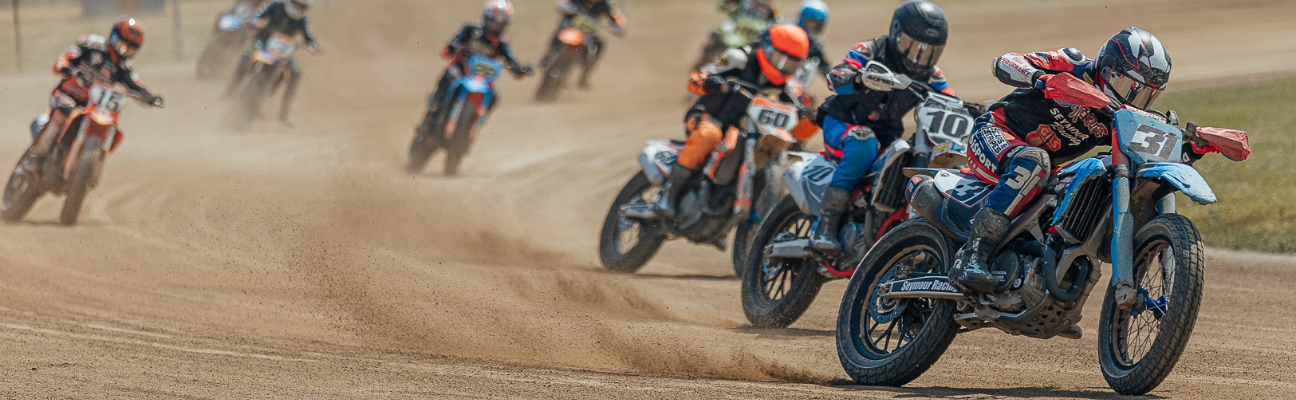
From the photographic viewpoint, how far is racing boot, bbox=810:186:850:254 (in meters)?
7.83

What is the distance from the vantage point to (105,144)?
11.7 m

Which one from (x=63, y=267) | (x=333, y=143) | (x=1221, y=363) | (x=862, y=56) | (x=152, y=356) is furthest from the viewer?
Answer: (x=333, y=143)

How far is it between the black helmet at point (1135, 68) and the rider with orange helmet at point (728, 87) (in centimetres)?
418

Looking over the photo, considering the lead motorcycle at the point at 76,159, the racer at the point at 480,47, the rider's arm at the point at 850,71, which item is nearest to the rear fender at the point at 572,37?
the racer at the point at 480,47

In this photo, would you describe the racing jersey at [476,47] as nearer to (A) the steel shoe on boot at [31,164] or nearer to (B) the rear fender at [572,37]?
(B) the rear fender at [572,37]

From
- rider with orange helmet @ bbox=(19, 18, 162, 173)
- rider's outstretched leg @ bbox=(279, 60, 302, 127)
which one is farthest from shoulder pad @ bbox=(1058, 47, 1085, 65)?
rider's outstretched leg @ bbox=(279, 60, 302, 127)

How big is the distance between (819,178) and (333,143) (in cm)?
1049

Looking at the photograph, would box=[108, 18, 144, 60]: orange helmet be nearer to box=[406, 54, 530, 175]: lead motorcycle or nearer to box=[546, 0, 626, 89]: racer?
box=[406, 54, 530, 175]: lead motorcycle

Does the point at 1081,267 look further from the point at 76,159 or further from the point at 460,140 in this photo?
the point at 460,140

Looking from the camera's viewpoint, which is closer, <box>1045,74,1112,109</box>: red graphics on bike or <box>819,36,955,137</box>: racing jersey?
<box>1045,74,1112,109</box>: red graphics on bike

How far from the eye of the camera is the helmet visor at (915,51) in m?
7.98

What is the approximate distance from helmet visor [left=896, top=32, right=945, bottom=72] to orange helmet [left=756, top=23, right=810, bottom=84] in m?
1.91

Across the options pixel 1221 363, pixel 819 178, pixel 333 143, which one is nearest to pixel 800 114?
pixel 819 178

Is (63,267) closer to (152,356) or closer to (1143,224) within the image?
(152,356)
